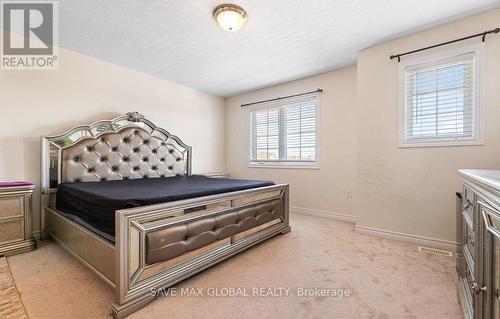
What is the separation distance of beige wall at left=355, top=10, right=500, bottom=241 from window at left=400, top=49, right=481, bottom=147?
0.25 feet

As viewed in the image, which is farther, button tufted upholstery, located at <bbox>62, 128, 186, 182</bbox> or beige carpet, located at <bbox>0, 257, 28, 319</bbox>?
button tufted upholstery, located at <bbox>62, 128, 186, 182</bbox>

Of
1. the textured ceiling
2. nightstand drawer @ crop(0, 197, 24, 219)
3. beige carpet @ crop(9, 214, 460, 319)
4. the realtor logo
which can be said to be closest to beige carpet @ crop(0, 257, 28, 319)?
beige carpet @ crop(9, 214, 460, 319)

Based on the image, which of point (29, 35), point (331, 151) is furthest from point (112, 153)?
point (331, 151)

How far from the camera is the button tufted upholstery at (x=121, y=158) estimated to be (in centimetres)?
248

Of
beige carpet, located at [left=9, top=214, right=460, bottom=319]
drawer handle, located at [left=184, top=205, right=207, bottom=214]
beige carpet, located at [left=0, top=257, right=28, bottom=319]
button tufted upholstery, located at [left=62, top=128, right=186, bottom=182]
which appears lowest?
beige carpet, located at [left=9, top=214, right=460, bottom=319]

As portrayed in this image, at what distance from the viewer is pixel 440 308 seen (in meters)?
1.33

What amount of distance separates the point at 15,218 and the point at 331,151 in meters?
3.56

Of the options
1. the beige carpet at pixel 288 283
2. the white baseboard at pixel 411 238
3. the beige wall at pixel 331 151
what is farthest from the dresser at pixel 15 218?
the white baseboard at pixel 411 238

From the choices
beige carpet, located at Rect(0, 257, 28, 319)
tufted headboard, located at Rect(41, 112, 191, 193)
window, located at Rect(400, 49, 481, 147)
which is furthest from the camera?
tufted headboard, located at Rect(41, 112, 191, 193)

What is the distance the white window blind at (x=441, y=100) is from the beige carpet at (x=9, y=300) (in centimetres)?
333

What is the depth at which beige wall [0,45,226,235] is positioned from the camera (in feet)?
7.36

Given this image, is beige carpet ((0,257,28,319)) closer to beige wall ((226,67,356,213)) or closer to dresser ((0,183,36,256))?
dresser ((0,183,36,256))

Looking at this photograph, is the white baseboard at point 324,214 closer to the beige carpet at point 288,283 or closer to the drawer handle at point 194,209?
the beige carpet at point 288,283

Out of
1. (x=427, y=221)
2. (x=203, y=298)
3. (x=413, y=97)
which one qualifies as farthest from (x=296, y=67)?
(x=203, y=298)
